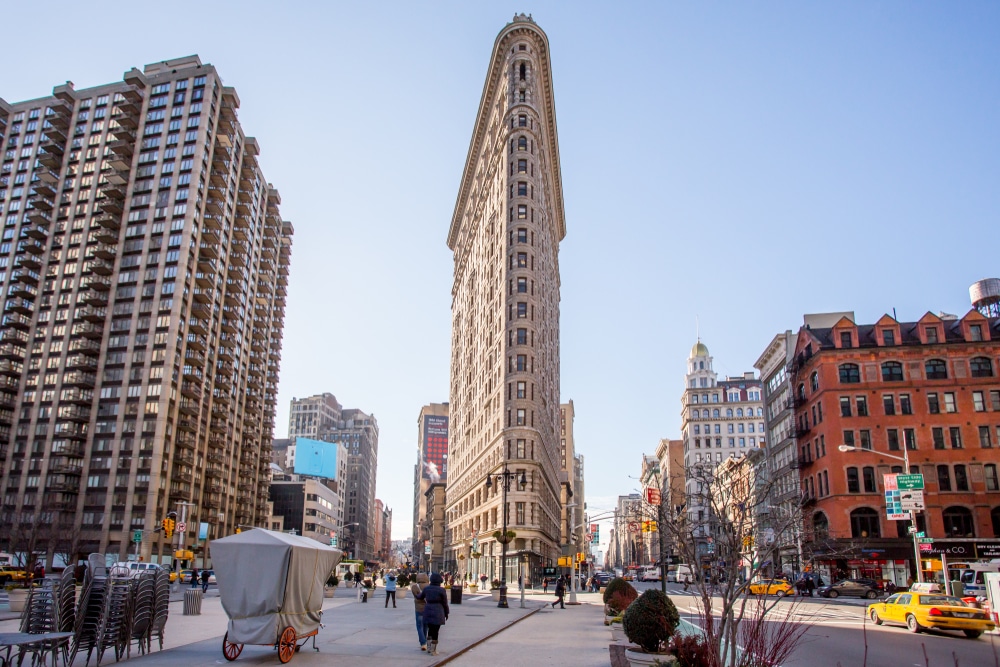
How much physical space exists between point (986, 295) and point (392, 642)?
272 ft

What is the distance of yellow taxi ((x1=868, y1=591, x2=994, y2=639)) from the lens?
75.4ft

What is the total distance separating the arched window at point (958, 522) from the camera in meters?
59.5

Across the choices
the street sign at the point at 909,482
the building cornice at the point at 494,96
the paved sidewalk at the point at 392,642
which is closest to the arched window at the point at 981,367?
the street sign at the point at 909,482

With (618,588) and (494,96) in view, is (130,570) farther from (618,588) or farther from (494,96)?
(494,96)

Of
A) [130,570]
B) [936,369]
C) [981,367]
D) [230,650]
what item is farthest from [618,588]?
[981,367]

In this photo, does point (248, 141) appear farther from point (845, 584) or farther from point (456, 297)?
point (845, 584)

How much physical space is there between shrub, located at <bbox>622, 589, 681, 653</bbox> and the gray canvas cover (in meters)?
6.79

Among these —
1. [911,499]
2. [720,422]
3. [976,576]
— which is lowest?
[976,576]

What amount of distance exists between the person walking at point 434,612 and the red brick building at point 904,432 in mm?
52099

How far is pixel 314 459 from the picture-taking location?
579 feet

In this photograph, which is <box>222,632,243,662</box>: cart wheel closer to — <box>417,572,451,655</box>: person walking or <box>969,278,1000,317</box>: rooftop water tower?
<box>417,572,451,655</box>: person walking

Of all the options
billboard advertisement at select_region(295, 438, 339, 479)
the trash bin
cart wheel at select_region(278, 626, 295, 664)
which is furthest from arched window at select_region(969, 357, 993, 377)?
billboard advertisement at select_region(295, 438, 339, 479)

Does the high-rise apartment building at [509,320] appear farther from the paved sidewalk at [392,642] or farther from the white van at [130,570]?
the paved sidewalk at [392,642]

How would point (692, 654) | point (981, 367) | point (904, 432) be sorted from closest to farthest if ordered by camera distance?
point (692, 654)
point (904, 432)
point (981, 367)
